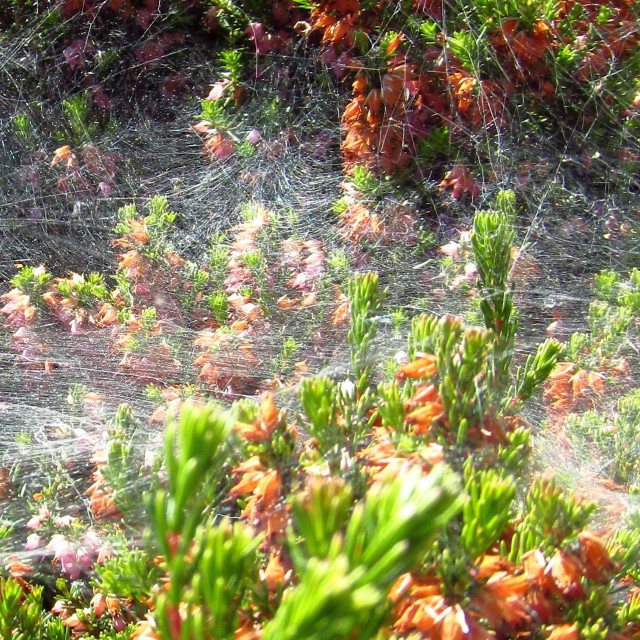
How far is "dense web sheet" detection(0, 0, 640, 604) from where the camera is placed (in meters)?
2.04

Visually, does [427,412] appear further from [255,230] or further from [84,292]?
[84,292]

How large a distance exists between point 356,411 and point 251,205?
2184 mm

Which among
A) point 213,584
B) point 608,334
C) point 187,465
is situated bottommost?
point 608,334

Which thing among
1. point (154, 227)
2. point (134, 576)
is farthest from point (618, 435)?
point (154, 227)

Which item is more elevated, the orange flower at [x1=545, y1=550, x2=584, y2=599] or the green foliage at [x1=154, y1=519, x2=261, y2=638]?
the green foliage at [x1=154, y1=519, x2=261, y2=638]

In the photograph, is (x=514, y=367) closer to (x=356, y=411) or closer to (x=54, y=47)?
(x=356, y=411)

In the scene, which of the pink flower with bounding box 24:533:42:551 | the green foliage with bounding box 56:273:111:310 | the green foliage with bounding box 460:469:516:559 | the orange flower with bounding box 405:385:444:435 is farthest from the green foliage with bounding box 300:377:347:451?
the green foliage with bounding box 56:273:111:310

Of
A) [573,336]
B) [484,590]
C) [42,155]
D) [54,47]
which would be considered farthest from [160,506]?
[54,47]

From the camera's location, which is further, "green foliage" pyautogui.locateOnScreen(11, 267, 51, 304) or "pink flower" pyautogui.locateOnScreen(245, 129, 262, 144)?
"pink flower" pyautogui.locateOnScreen(245, 129, 262, 144)

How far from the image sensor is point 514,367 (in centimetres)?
204

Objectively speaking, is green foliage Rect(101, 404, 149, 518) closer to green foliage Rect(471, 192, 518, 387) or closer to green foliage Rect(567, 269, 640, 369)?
green foliage Rect(471, 192, 518, 387)

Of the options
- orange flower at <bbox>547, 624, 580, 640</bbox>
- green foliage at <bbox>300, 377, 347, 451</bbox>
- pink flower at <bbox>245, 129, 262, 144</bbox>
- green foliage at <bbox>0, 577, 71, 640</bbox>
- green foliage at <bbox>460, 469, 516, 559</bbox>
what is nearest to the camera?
green foliage at <bbox>460, 469, 516, 559</bbox>

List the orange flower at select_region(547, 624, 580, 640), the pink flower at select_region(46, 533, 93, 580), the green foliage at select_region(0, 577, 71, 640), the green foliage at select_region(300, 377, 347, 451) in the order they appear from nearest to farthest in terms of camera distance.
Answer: the orange flower at select_region(547, 624, 580, 640), the green foliage at select_region(300, 377, 347, 451), the green foliage at select_region(0, 577, 71, 640), the pink flower at select_region(46, 533, 93, 580)

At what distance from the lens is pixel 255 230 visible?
2.96 meters
